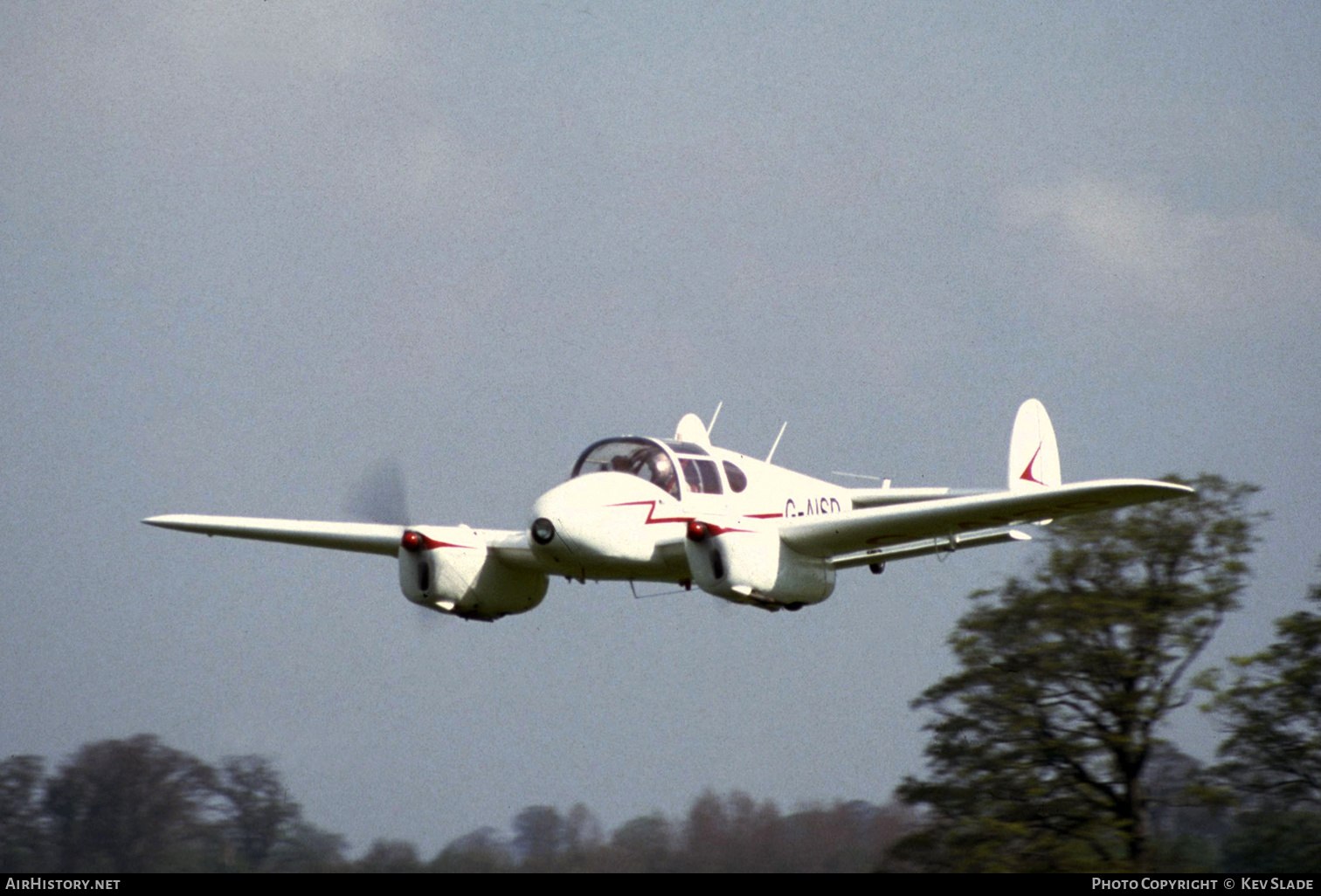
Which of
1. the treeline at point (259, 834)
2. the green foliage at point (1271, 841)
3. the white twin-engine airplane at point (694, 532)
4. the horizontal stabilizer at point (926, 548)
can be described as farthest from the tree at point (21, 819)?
the green foliage at point (1271, 841)

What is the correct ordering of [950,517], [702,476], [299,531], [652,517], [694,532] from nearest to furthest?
1. [694,532]
2. [950,517]
3. [652,517]
4. [702,476]
5. [299,531]

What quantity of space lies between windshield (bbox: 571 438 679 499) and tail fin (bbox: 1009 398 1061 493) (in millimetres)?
5858

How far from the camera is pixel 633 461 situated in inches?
681

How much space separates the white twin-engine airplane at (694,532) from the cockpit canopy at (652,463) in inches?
0.6

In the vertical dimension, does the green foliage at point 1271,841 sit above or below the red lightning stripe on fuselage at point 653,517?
below

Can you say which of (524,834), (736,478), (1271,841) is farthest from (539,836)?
(1271,841)

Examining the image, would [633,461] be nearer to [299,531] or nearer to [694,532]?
[694,532]

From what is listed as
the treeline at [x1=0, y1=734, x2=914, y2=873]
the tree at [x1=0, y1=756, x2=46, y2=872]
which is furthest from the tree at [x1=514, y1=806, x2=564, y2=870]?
the tree at [x1=0, y1=756, x2=46, y2=872]

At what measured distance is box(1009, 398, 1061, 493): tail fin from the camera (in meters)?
20.5

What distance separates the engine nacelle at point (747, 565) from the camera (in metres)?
16.5

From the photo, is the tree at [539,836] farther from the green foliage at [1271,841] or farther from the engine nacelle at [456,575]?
the green foliage at [1271,841]

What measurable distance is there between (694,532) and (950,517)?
3.01 m

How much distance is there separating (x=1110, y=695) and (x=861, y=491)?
5.13 metres

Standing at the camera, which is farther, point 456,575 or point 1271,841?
point 1271,841
